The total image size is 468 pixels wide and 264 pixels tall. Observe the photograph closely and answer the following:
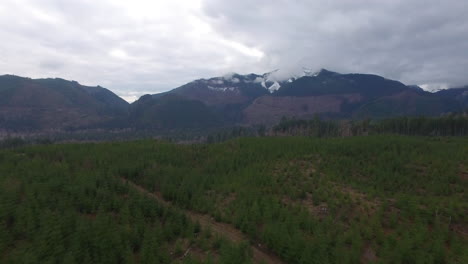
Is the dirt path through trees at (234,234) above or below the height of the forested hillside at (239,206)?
below

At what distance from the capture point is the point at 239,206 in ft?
69.4

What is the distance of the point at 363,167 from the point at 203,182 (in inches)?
764

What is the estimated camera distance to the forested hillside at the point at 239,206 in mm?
14000

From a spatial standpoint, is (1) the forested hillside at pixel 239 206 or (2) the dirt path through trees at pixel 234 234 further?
(2) the dirt path through trees at pixel 234 234

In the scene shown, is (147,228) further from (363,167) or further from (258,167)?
(363,167)

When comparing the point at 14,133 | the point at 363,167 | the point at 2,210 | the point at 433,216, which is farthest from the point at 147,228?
the point at 14,133

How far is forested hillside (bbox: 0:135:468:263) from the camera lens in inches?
551

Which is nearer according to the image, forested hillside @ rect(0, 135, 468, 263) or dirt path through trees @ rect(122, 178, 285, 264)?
forested hillside @ rect(0, 135, 468, 263)

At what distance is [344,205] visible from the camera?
21344mm

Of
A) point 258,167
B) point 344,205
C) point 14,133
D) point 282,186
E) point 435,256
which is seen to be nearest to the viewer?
point 435,256

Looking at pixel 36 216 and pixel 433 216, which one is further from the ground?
pixel 36 216

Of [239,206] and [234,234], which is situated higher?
[239,206]

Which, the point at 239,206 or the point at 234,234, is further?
the point at 239,206

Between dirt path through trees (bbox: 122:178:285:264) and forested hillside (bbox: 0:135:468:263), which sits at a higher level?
forested hillside (bbox: 0:135:468:263)
